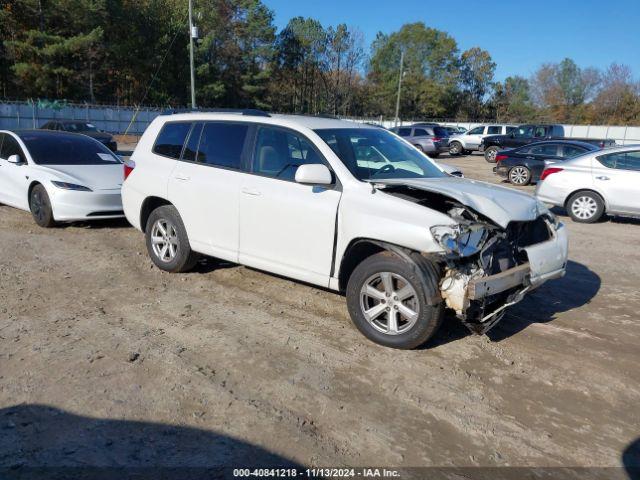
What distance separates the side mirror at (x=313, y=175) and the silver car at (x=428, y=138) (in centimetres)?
2186

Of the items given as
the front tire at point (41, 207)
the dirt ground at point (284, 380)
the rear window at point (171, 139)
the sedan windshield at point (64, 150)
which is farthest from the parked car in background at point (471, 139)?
the rear window at point (171, 139)

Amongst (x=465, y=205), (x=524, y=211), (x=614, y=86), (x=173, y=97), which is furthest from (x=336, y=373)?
(x=614, y=86)

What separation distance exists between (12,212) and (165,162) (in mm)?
5037

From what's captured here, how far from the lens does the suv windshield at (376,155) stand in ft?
16.1

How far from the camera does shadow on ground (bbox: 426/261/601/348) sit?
4.77 m

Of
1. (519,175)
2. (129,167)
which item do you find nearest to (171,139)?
(129,167)

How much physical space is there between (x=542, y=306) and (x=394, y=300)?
2155 millimetres

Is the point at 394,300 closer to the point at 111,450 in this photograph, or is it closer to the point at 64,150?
the point at 111,450

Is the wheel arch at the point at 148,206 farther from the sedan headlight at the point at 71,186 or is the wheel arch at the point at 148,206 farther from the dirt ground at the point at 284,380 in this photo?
the sedan headlight at the point at 71,186

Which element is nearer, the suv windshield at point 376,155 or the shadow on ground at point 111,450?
the shadow on ground at point 111,450

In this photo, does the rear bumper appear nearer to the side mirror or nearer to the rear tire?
the side mirror

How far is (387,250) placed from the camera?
4.38 metres

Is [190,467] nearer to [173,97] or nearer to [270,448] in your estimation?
[270,448]

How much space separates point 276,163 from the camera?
516 centimetres
